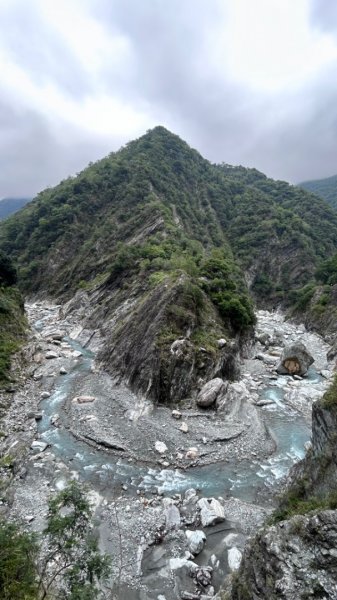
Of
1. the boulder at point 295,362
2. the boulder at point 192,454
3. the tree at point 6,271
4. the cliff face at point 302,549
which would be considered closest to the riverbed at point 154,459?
the boulder at point 192,454

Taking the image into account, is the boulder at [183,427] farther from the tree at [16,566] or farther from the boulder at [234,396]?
the tree at [16,566]

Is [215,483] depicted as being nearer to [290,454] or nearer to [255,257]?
[290,454]

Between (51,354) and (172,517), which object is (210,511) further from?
(51,354)

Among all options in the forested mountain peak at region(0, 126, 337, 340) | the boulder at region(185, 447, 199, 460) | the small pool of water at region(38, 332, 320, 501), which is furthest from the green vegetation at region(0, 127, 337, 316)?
the boulder at region(185, 447, 199, 460)

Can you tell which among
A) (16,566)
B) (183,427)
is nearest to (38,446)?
(183,427)

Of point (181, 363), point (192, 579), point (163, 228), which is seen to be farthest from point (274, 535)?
point (163, 228)

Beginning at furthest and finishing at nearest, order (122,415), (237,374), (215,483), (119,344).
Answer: (119,344), (237,374), (122,415), (215,483)
